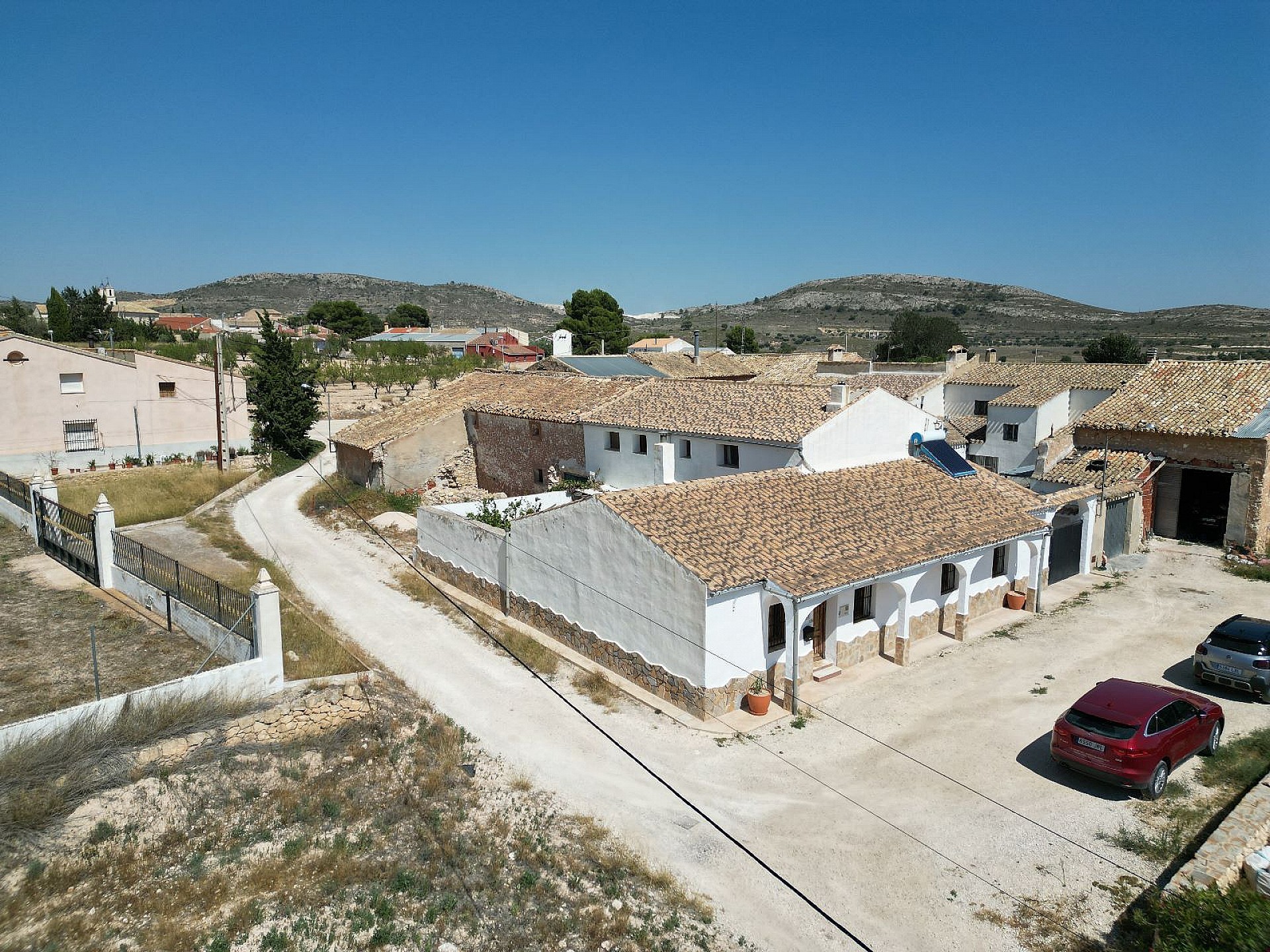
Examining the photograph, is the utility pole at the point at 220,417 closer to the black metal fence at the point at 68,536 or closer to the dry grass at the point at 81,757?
the black metal fence at the point at 68,536

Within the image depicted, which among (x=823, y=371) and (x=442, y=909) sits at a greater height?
(x=823, y=371)

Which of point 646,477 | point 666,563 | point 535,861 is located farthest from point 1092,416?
point 535,861

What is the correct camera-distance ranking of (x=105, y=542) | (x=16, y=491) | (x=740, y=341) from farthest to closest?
A: (x=740, y=341)
(x=16, y=491)
(x=105, y=542)

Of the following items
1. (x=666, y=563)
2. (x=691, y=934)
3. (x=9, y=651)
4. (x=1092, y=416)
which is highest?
(x=1092, y=416)

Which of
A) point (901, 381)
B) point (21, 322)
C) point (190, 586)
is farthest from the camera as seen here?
point (21, 322)

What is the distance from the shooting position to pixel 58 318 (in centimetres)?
6662

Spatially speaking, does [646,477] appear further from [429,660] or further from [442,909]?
[442,909]

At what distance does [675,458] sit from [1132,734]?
56.0 feet

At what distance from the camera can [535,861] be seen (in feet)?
36.4

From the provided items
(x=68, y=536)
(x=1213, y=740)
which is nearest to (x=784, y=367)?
(x=1213, y=740)

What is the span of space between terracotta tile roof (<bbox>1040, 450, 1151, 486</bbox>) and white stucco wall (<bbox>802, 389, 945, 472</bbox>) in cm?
667

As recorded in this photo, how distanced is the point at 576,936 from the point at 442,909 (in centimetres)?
177

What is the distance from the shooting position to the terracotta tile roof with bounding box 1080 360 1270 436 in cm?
2798

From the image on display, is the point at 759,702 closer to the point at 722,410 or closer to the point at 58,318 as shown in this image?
the point at 722,410
